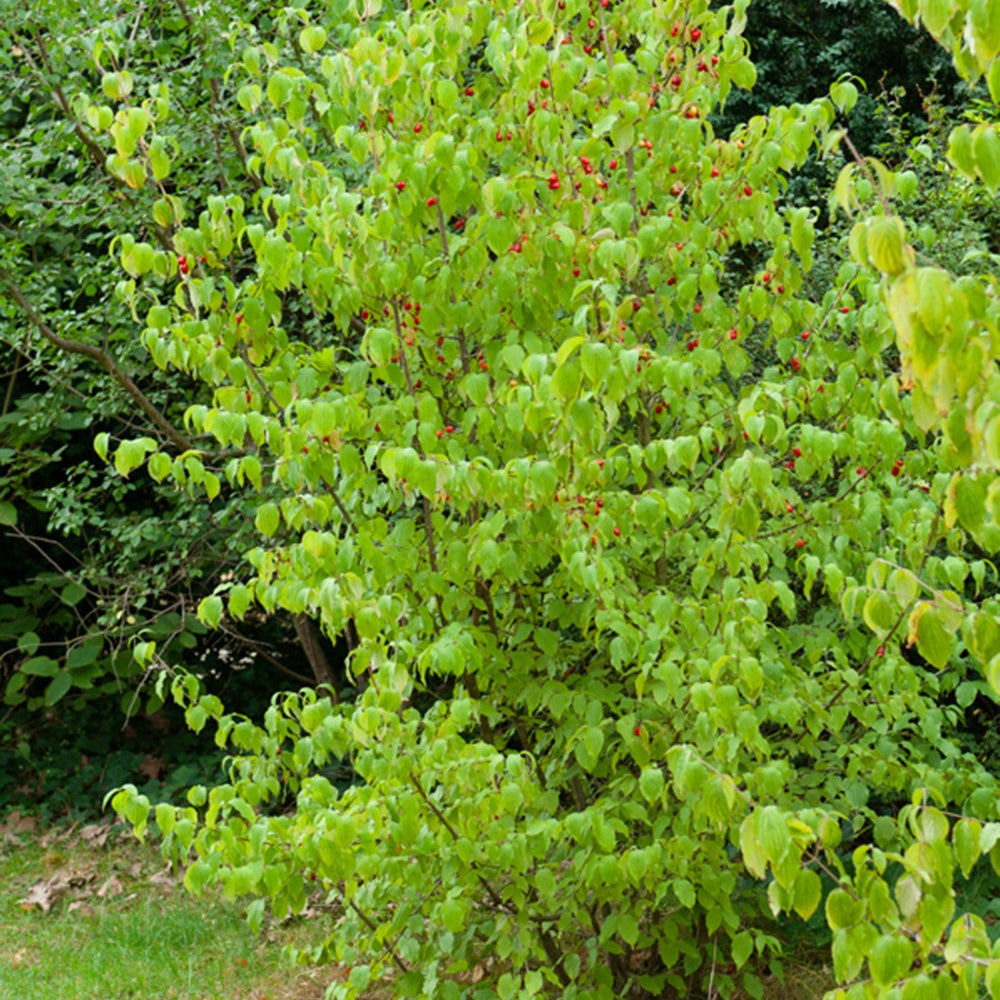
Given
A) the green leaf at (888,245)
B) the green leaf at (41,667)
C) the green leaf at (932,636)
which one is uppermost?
the green leaf at (888,245)

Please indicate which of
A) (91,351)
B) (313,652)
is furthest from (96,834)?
(91,351)

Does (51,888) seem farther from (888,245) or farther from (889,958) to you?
(888,245)

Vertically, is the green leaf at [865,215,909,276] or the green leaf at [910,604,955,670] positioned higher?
the green leaf at [865,215,909,276]

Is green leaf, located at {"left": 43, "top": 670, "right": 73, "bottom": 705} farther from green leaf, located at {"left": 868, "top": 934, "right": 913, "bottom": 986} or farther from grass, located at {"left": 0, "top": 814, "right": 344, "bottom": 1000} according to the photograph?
green leaf, located at {"left": 868, "top": 934, "right": 913, "bottom": 986}

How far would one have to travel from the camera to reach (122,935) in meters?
5.27

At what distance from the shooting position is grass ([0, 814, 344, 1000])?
4.73 metres

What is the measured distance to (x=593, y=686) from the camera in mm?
3695

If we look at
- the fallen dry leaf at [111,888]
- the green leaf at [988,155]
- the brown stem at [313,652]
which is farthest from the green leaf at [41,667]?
the green leaf at [988,155]

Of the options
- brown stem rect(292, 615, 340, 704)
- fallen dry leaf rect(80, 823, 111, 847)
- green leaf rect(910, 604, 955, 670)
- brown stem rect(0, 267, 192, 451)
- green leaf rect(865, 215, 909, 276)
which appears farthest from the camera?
fallen dry leaf rect(80, 823, 111, 847)

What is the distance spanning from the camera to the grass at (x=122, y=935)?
473cm

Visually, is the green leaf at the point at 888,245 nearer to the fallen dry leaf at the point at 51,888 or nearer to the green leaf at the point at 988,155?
the green leaf at the point at 988,155

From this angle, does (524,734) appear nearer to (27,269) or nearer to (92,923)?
(92,923)

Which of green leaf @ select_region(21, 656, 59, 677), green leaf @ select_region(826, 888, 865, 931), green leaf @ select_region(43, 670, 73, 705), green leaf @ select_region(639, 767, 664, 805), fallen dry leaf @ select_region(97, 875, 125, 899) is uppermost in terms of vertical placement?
green leaf @ select_region(826, 888, 865, 931)

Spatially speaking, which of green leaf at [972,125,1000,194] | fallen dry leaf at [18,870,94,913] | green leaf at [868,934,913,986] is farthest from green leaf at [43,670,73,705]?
green leaf at [972,125,1000,194]
